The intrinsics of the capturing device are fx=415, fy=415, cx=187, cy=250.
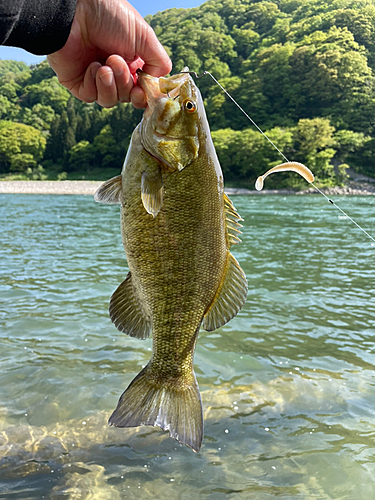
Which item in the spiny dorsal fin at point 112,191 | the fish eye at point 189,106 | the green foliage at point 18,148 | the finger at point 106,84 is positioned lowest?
the spiny dorsal fin at point 112,191

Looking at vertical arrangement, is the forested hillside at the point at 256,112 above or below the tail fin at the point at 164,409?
above

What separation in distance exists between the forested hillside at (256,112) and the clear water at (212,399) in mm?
67442

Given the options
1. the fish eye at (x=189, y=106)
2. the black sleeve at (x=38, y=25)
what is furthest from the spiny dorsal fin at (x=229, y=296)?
the black sleeve at (x=38, y=25)

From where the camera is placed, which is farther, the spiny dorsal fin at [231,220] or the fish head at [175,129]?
the spiny dorsal fin at [231,220]

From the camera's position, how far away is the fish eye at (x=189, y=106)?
2252mm

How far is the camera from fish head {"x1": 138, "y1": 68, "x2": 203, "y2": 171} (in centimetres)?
224

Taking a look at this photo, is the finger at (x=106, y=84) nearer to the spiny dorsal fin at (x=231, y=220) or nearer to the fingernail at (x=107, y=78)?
the fingernail at (x=107, y=78)

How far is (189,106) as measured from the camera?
7.41 feet

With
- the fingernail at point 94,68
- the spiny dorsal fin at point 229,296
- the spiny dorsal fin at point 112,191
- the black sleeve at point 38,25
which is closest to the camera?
the black sleeve at point 38,25

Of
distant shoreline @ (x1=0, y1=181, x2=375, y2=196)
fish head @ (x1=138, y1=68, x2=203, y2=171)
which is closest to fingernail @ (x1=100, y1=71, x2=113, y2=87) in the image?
fish head @ (x1=138, y1=68, x2=203, y2=171)

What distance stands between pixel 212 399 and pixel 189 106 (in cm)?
466

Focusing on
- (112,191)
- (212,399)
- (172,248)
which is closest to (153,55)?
(112,191)

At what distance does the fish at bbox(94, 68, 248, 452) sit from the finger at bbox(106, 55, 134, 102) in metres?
0.54

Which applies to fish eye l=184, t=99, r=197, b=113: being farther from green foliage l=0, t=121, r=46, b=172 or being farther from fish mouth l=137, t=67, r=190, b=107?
green foliage l=0, t=121, r=46, b=172
